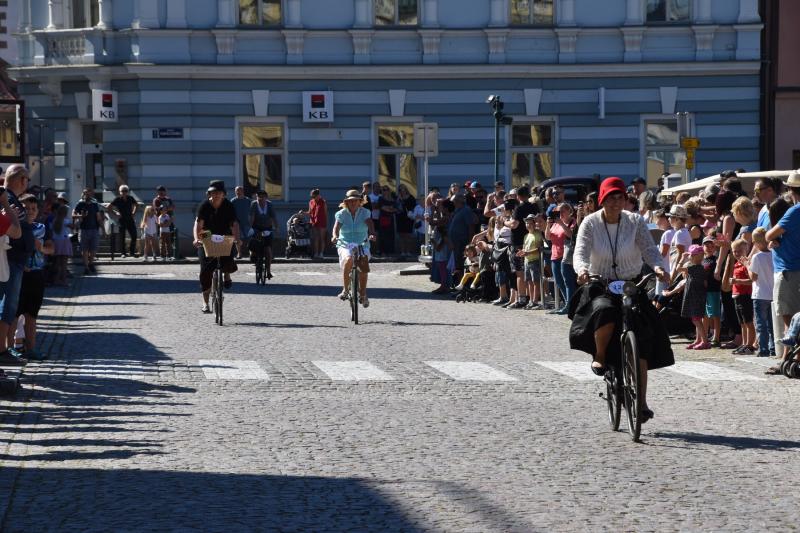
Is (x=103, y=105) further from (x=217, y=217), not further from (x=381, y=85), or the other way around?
(x=217, y=217)

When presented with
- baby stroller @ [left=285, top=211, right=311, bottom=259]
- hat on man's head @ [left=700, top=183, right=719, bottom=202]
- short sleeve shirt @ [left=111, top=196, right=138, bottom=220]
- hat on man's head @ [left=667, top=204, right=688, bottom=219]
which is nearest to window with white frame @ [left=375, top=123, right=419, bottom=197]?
baby stroller @ [left=285, top=211, right=311, bottom=259]

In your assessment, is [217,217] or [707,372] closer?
[707,372]

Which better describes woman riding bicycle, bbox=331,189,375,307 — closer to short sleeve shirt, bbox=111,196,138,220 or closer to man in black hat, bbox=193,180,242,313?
man in black hat, bbox=193,180,242,313

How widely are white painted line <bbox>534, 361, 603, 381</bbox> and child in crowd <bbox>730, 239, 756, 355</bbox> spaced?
1931 millimetres

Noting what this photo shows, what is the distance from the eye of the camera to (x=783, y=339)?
1689 cm

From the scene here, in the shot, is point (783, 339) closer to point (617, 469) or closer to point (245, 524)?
point (617, 469)

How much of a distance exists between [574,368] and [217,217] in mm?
7740

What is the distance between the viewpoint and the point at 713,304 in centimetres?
2012

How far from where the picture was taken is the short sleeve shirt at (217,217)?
2409cm

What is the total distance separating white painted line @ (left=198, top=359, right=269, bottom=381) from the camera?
54.6ft

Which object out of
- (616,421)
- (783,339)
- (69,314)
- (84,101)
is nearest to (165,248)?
(84,101)

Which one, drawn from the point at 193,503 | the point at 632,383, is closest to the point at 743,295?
the point at 632,383

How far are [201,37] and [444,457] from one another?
111ft

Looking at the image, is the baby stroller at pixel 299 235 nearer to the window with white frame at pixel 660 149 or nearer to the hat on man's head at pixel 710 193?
the window with white frame at pixel 660 149
